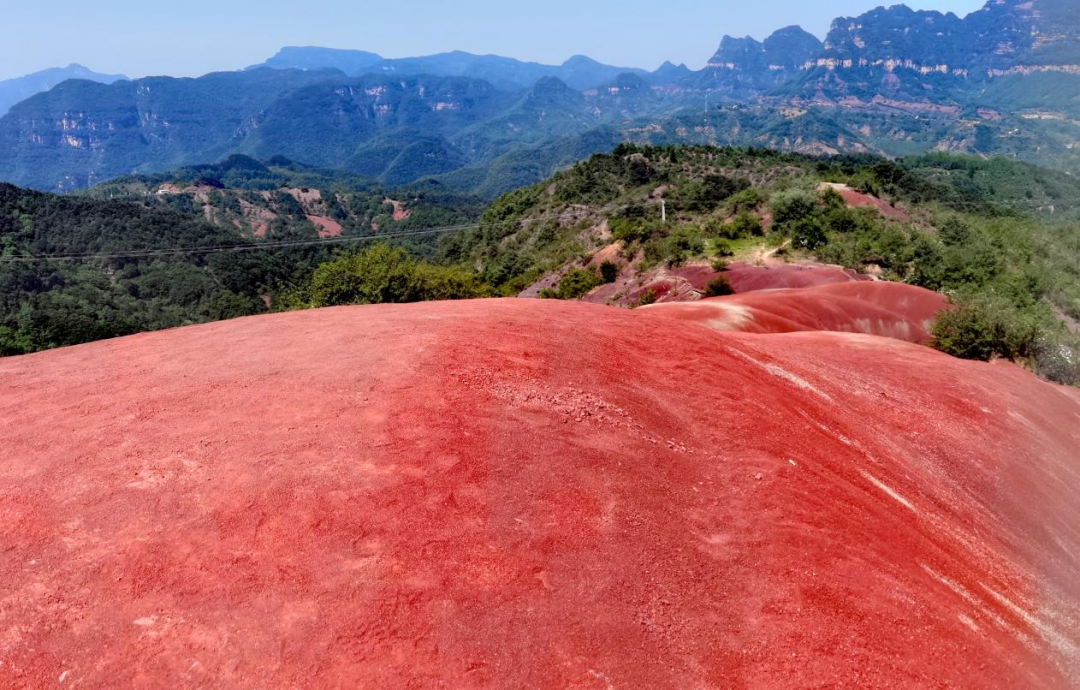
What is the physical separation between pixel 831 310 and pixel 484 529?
28937 millimetres

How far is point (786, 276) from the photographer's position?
40.9 m

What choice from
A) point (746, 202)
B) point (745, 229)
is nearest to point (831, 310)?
point (745, 229)

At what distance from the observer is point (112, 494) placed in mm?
8281

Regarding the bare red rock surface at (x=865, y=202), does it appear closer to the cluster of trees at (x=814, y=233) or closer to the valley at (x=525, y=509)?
the cluster of trees at (x=814, y=233)

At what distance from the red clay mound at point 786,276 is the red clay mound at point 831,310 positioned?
417 centimetres

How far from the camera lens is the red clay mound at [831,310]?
92.4 ft

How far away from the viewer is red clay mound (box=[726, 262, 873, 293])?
39719 millimetres

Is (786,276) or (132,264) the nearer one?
(786,276)

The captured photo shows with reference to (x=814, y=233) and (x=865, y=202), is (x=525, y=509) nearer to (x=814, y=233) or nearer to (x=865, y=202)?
(x=814, y=233)

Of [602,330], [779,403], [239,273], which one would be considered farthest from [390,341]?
[239,273]

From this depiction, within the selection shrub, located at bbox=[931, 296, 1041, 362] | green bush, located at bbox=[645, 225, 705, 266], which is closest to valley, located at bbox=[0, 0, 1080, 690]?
shrub, located at bbox=[931, 296, 1041, 362]

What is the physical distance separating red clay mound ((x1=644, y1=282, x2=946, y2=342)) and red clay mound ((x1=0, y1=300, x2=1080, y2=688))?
14.0 m

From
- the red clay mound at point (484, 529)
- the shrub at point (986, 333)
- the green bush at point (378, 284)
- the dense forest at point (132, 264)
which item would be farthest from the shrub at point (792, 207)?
the red clay mound at point (484, 529)

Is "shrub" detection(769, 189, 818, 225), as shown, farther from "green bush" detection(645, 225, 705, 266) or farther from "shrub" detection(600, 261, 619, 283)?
"shrub" detection(600, 261, 619, 283)
